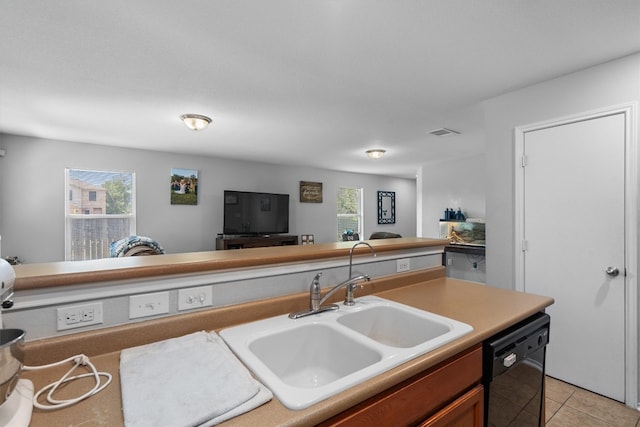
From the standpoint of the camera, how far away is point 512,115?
103 inches

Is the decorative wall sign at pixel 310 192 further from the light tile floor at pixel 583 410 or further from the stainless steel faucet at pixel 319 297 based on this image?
the stainless steel faucet at pixel 319 297

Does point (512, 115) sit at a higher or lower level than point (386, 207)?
higher

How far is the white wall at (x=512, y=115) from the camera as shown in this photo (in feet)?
6.98

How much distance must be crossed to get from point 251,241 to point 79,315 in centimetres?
454

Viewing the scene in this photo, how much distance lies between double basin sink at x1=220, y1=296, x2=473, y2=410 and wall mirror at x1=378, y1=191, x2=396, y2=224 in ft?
21.7

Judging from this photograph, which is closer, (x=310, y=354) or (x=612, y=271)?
(x=310, y=354)

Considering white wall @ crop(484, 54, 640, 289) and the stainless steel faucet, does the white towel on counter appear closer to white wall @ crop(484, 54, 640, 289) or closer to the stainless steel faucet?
the stainless steel faucet

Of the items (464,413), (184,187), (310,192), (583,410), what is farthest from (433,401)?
(310,192)

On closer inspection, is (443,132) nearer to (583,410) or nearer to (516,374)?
(583,410)

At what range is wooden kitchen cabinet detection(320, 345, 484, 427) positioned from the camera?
0.79m

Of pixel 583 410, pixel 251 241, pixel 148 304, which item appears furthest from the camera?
pixel 251 241

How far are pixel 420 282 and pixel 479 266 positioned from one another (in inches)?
145

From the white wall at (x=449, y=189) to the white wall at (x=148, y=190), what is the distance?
1.78m

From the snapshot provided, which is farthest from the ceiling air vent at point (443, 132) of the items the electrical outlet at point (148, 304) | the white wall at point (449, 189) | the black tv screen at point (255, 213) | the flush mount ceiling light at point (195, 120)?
the electrical outlet at point (148, 304)
